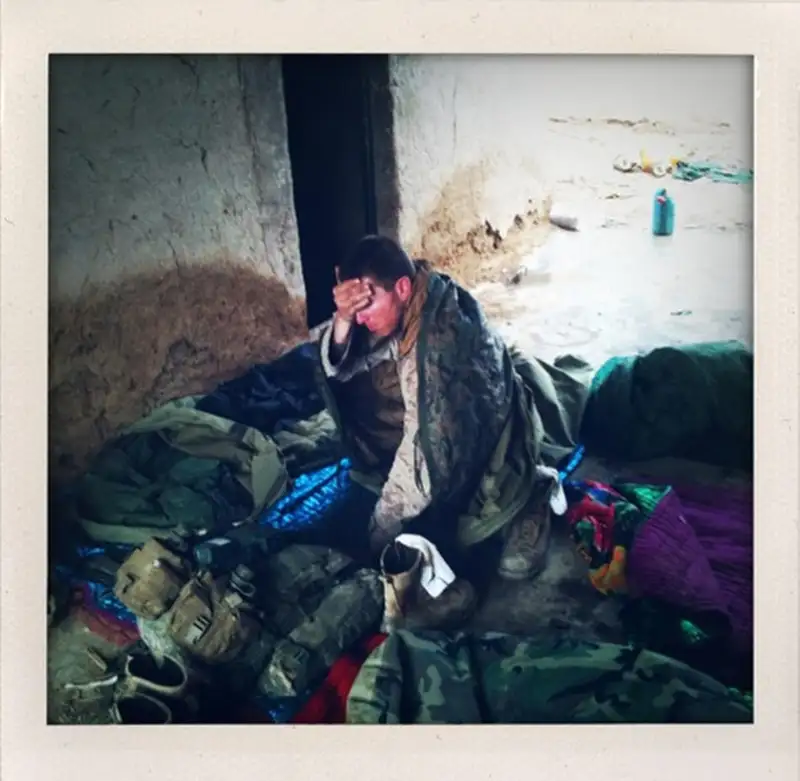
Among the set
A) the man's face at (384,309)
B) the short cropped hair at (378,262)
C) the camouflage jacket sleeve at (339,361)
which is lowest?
the camouflage jacket sleeve at (339,361)

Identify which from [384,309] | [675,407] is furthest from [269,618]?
[675,407]

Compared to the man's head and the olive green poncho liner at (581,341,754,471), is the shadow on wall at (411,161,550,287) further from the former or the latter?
the olive green poncho liner at (581,341,754,471)

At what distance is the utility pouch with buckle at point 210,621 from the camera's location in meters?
1.65

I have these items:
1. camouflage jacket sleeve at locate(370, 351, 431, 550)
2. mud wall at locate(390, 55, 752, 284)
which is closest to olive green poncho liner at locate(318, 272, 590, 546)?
camouflage jacket sleeve at locate(370, 351, 431, 550)

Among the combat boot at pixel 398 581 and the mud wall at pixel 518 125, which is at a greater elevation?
the mud wall at pixel 518 125

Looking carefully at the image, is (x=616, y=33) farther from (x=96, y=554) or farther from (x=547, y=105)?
(x=96, y=554)

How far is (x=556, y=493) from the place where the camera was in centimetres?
169

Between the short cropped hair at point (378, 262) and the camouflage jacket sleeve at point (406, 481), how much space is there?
0.15 meters

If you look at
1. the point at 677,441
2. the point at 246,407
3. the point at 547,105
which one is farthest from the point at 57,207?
the point at 677,441

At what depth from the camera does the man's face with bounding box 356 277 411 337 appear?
1.69m

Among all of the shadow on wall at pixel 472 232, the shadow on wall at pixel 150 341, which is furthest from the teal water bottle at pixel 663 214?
the shadow on wall at pixel 150 341

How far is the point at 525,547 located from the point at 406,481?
25 cm

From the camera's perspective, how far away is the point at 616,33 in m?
1.70

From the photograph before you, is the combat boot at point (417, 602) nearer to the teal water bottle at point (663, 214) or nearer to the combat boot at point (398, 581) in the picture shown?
the combat boot at point (398, 581)
